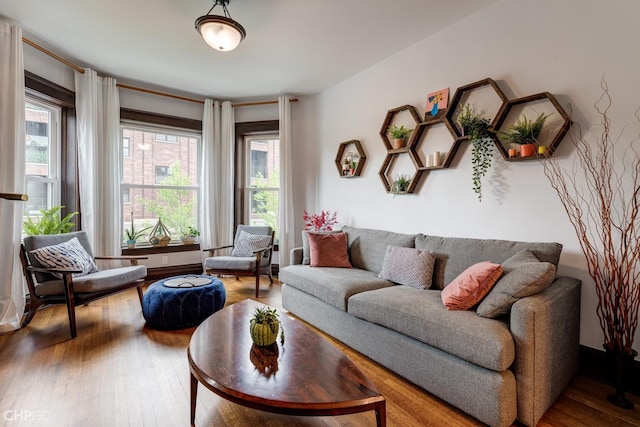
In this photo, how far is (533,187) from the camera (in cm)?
239

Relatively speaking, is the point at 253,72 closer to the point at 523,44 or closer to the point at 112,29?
the point at 112,29

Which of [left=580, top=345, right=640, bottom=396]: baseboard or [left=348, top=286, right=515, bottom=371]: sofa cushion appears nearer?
[left=348, top=286, right=515, bottom=371]: sofa cushion

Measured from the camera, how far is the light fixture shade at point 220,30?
2.44 meters

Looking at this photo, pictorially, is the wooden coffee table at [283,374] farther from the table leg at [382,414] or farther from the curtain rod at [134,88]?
the curtain rod at [134,88]

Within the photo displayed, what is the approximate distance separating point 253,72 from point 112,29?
1.48 metres

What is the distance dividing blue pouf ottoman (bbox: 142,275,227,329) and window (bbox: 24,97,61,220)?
1866 millimetres

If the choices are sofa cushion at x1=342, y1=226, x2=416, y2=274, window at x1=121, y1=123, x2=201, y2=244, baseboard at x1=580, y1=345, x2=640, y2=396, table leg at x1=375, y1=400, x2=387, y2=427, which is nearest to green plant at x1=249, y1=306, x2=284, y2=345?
table leg at x1=375, y1=400, x2=387, y2=427

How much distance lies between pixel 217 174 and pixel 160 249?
1369 millimetres

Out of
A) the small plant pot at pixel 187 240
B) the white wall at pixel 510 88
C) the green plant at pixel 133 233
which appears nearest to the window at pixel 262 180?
the small plant pot at pixel 187 240

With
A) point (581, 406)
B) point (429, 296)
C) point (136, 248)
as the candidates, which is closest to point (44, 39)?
point (136, 248)

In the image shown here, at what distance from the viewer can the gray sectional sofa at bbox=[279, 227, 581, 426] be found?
160 cm

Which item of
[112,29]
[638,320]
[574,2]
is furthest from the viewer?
[112,29]

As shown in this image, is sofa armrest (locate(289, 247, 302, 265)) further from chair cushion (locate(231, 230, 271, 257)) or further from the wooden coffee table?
the wooden coffee table

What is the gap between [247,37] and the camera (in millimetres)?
3143
